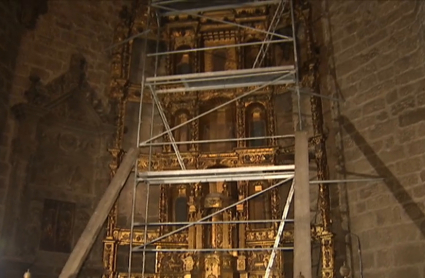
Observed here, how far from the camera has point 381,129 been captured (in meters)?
6.75

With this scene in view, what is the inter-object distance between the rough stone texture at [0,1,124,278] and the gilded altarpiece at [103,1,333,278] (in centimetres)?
34

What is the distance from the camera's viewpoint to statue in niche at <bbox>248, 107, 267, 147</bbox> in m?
7.87

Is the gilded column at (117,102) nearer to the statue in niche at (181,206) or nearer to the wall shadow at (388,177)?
the statue in niche at (181,206)

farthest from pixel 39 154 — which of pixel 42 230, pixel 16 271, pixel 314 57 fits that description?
pixel 314 57

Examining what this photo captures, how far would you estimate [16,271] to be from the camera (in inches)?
256

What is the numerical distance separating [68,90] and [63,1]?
1.51 metres

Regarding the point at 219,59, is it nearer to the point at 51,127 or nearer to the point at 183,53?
the point at 183,53

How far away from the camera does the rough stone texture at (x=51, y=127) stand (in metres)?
6.83

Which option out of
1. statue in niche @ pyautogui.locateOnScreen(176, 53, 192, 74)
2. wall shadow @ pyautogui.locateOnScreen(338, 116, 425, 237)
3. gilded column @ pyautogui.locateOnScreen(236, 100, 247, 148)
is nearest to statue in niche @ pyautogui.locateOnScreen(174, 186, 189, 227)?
gilded column @ pyautogui.locateOnScreen(236, 100, 247, 148)

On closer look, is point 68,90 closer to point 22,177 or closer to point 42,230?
point 22,177

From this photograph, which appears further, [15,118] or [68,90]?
[68,90]

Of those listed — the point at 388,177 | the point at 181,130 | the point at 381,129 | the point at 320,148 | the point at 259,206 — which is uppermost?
the point at 181,130

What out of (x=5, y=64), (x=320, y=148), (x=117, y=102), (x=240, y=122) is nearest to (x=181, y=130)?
(x=240, y=122)

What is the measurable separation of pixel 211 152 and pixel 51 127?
2.28 metres
